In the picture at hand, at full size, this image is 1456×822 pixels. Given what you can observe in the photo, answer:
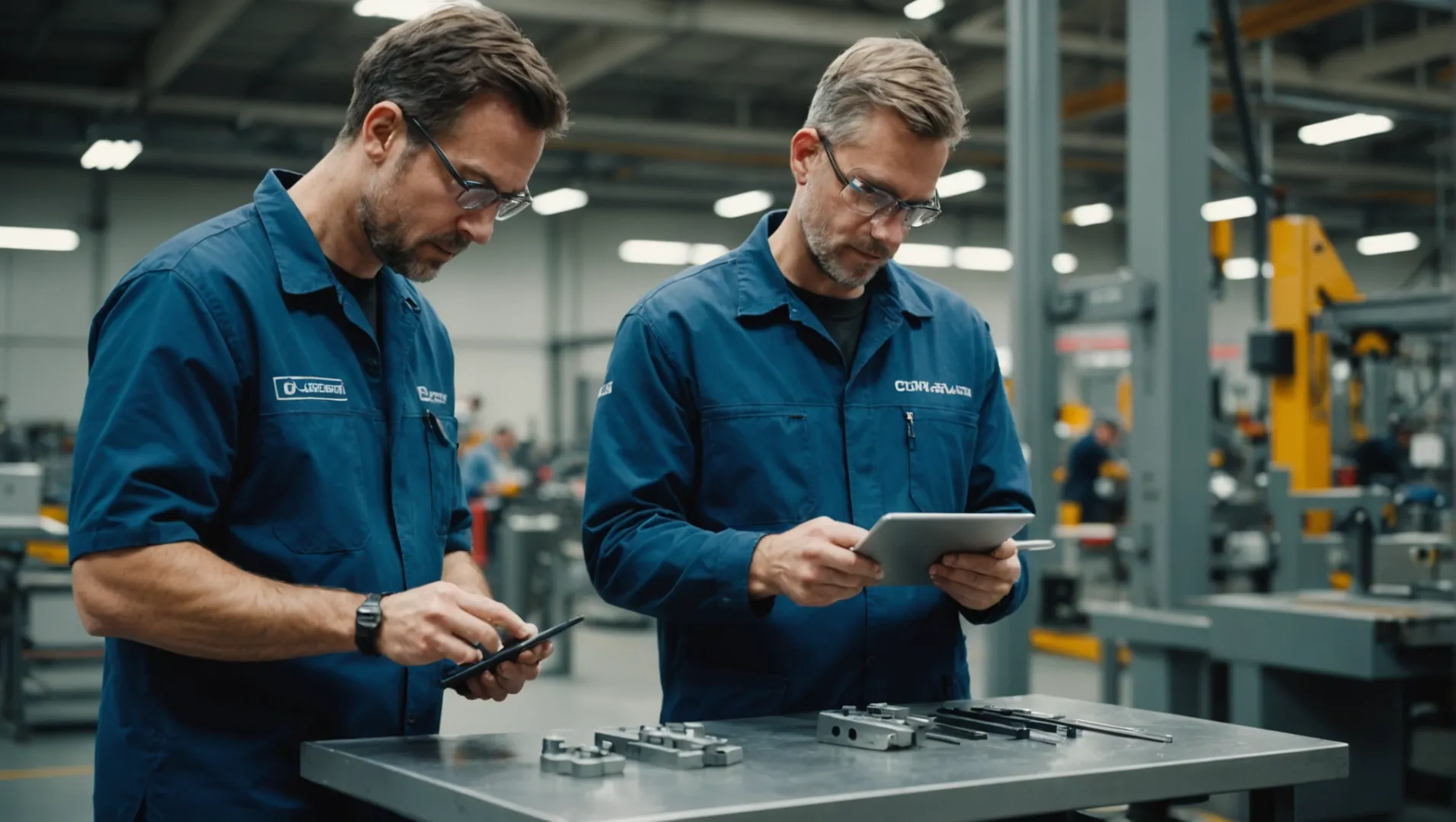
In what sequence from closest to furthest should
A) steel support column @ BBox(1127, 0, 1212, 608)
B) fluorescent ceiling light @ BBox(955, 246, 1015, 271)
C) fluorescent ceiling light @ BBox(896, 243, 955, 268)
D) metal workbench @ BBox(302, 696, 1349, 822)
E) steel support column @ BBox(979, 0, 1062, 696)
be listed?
metal workbench @ BBox(302, 696, 1349, 822)
steel support column @ BBox(1127, 0, 1212, 608)
steel support column @ BBox(979, 0, 1062, 696)
fluorescent ceiling light @ BBox(896, 243, 955, 268)
fluorescent ceiling light @ BBox(955, 246, 1015, 271)

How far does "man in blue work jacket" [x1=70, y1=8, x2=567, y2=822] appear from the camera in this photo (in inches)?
56.5

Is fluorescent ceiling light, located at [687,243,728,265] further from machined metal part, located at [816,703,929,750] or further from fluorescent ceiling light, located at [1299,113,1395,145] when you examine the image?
machined metal part, located at [816,703,929,750]

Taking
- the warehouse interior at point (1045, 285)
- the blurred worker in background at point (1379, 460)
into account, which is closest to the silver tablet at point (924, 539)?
the warehouse interior at point (1045, 285)

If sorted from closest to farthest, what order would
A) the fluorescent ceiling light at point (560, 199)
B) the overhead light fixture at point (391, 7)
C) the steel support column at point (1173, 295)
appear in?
the steel support column at point (1173, 295) → the overhead light fixture at point (391, 7) → the fluorescent ceiling light at point (560, 199)

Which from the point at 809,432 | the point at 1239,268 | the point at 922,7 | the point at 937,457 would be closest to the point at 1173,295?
the point at 937,457

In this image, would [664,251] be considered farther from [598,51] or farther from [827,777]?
[827,777]

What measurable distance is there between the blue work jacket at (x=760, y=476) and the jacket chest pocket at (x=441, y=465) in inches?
7.3

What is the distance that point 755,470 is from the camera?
1.85 metres

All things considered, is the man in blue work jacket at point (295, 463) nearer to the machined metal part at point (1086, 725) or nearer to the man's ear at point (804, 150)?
the man's ear at point (804, 150)

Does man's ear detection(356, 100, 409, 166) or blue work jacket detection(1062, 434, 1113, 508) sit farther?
blue work jacket detection(1062, 434, 1113, 508)

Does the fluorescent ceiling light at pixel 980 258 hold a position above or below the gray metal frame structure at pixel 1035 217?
above

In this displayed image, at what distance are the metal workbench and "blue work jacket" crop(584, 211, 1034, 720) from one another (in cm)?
15

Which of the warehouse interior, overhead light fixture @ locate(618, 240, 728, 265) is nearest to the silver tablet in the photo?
the warehouse interior

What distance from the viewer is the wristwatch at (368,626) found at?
146cm
